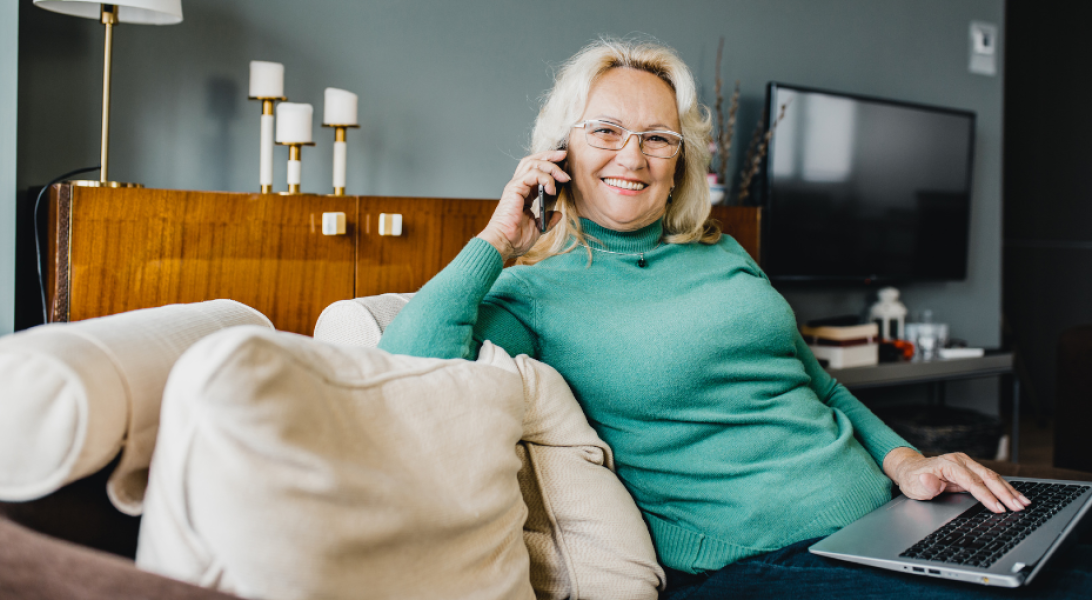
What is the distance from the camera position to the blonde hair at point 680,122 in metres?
1.41

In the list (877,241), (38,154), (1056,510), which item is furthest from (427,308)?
(877,241)

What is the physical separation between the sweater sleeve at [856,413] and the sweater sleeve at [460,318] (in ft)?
1.71

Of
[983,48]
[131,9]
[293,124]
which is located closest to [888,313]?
[983,48]

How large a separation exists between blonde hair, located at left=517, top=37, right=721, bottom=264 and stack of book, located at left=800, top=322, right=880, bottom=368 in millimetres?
1863

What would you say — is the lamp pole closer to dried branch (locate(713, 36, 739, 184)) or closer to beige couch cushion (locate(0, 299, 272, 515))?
beige couch cushion (locate(0, 299, 272, 515))

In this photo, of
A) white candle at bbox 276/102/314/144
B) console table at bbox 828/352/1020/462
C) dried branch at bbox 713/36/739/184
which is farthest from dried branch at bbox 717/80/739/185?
white candle at bbox 276/102/314/144

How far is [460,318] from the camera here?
3.51 feet

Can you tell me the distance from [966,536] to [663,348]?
0.46m

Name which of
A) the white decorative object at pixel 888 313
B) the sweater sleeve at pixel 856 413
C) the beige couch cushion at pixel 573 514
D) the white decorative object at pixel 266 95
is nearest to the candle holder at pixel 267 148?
the white decorative object at pixel 266 95

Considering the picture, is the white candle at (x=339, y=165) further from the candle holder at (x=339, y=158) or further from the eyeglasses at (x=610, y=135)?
the eyeglasses at (x=610, y=135)

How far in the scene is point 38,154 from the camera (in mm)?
2102

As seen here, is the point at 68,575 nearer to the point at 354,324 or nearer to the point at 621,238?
the point at 354,324

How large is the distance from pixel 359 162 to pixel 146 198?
89 centimetres

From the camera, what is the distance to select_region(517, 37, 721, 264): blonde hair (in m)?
1.41
